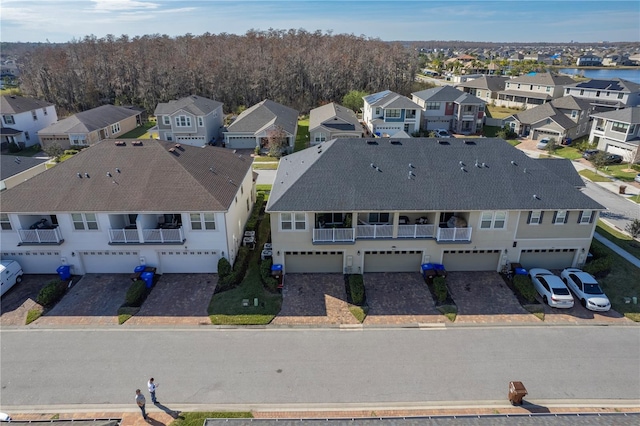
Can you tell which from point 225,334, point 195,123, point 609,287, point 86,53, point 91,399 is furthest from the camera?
point 86,53

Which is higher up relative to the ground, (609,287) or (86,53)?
(86,53)

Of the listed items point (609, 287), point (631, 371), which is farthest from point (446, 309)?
point (609, 287)

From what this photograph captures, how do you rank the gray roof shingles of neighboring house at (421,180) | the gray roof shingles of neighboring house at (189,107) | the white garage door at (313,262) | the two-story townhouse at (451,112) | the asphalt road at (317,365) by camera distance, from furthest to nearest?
the two-story townhouse at (451,112) < the gray roof shingles of neighboring house at (189,107) < the white garage door at (313,262) < the gray roof shingles of neighboring house at (421,180) < the asphalt road at (317,365)

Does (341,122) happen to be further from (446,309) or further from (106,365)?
(106,365)

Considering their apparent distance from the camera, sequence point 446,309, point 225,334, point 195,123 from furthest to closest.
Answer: point 195,123 < point 446,309 < point 225,334

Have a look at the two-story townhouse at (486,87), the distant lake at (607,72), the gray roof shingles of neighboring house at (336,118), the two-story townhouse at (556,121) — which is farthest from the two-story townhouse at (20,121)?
the distant lake at (607,72)

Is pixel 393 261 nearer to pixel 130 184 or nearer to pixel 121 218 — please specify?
pixel 130 184

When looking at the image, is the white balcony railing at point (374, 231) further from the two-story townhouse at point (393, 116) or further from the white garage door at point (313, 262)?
the two-story townhouse at point (393, 116)
